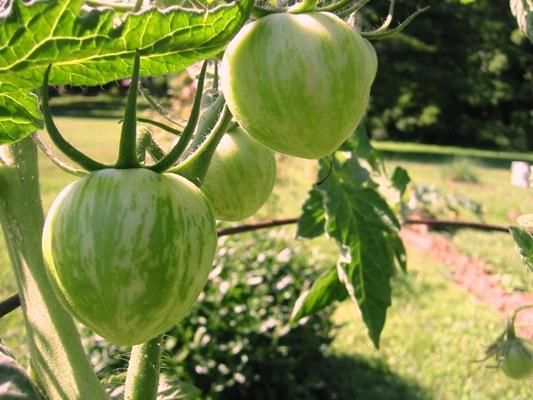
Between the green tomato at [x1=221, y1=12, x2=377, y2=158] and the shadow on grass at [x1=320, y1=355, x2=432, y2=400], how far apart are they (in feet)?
8.70

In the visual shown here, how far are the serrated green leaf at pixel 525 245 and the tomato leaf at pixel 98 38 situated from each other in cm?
45

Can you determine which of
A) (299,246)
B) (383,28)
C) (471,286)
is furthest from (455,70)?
(383,28)

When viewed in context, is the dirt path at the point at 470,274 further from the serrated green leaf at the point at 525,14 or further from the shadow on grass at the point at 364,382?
the serrated green leaf at the point at 525,14

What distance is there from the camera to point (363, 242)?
977 mm

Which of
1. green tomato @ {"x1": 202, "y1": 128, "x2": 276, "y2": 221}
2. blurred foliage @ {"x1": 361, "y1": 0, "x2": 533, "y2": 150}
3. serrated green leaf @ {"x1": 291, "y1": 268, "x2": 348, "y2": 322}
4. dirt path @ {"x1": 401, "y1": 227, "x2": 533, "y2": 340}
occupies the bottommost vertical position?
blurred foliage @ {"x1": 361, "y1": 0, "x2": 533, "y2": 150}

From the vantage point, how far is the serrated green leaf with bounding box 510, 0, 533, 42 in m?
0.72

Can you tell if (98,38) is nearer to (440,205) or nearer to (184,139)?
(184,139)

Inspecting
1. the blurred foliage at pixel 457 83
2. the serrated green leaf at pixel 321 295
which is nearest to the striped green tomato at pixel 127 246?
the serrated green leaf at pixel 321 295

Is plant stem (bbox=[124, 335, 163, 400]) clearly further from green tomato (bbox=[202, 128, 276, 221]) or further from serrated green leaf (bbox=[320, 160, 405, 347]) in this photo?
serrated green leaf (bbox=[320, 160, 405, 347])

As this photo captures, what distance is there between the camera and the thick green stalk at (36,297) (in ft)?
1.72

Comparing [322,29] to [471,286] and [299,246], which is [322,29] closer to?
[299,246]

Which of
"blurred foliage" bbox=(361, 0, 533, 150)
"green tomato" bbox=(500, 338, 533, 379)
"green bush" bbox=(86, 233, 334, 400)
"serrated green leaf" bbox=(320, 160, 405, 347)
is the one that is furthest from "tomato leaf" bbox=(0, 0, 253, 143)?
"blurred foliage" bbox=(361, 0, 533, 150)

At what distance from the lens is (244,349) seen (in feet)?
8.81

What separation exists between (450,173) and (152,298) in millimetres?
8882
